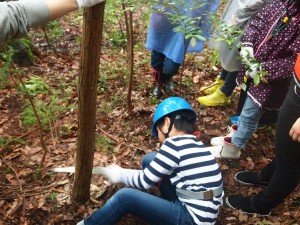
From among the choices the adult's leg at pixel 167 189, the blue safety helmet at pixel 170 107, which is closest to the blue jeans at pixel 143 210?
the adult's leg at pixel 167 189

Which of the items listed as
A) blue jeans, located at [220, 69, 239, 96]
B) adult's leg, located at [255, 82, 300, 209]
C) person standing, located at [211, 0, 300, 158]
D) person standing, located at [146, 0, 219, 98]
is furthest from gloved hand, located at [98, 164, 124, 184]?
blue jeans, located at [220, 69, 239, 96]

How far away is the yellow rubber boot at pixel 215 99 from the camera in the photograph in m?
4.36

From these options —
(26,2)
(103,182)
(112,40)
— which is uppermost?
(26,2)

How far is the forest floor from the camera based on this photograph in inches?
114

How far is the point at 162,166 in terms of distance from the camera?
2.40 metres

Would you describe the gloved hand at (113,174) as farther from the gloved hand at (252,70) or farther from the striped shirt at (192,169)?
the gloved hand at (252,70)

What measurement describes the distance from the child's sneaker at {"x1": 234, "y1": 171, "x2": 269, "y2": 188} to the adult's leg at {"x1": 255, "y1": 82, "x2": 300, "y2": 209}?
0.58 metres

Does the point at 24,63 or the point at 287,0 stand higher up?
the point at 287,0

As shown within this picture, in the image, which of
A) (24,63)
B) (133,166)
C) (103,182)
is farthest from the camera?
(24,63)

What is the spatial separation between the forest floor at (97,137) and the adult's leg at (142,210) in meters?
0.36

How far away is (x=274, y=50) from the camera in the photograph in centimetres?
288

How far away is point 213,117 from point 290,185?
193 cm

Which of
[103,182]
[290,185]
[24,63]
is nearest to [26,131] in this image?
[103,182]

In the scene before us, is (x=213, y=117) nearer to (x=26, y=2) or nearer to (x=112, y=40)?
(x=112, y=40)
